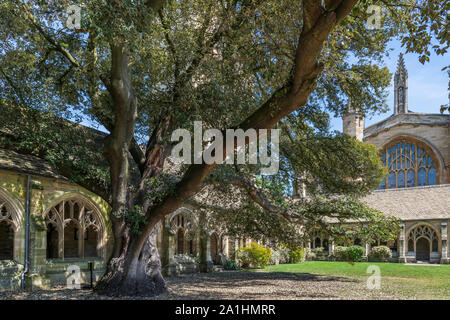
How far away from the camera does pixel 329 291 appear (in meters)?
11.1

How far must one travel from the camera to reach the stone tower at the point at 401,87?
145ft

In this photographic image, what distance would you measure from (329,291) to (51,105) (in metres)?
9.35

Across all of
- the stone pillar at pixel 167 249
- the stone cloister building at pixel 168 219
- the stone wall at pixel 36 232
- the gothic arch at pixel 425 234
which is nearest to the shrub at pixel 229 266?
the stone cloister building at pixel 168 219

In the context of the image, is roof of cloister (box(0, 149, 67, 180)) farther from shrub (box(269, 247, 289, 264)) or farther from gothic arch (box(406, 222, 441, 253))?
gothic arch (box(406, 222, 441, 253))

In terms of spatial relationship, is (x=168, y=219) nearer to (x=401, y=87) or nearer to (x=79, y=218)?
(x=79, y=218)

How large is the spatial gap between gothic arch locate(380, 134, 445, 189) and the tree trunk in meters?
33.9

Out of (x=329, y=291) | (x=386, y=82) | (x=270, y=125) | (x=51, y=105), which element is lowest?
(x=329, y=291)

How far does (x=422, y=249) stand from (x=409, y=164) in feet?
42.8

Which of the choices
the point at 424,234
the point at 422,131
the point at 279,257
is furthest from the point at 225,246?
the point at 422,131

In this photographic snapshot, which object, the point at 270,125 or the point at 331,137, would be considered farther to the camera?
the point at 331,137

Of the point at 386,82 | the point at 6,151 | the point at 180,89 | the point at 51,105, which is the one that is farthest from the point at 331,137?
the point at 6,151

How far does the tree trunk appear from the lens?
934 cm

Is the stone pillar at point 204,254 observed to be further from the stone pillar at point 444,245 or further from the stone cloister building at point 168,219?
the stone pillar at point 444,245

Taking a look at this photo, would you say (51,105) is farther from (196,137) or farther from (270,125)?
(270,125)
